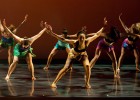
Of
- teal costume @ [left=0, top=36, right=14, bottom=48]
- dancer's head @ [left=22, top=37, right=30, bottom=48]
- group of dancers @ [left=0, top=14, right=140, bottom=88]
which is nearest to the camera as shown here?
group of dancers @ [left=0, top=14, right=140, bottom=88]

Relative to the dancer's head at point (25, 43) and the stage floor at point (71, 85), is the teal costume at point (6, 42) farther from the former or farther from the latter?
the dancer's head at point (25, 43)

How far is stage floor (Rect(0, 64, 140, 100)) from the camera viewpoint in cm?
655

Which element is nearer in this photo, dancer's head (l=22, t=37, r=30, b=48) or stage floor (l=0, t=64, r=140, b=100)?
stage floor (l=0, t=64, r=140, b=100)

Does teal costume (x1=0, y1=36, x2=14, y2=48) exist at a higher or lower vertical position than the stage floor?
higher

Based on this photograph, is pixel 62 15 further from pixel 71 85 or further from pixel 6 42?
pixel 71 85

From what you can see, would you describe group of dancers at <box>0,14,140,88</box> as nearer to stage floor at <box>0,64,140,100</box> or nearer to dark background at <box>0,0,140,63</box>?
stage floor at <box>0,64,140,100</box>

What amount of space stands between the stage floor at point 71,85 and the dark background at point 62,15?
1.44 m

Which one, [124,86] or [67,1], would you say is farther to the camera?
[67,1]

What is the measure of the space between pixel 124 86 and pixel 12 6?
15.9 ft

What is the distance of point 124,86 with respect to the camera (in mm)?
7527

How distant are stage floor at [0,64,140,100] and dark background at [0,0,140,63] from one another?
1436 millimetres

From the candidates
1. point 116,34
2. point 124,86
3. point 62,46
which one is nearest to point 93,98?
point 124,86

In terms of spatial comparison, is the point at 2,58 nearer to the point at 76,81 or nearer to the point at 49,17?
the point at 49,17

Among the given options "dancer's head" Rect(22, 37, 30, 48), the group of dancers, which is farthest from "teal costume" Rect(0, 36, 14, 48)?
"dancer's head" Rect(22, 37, 30, 48)
